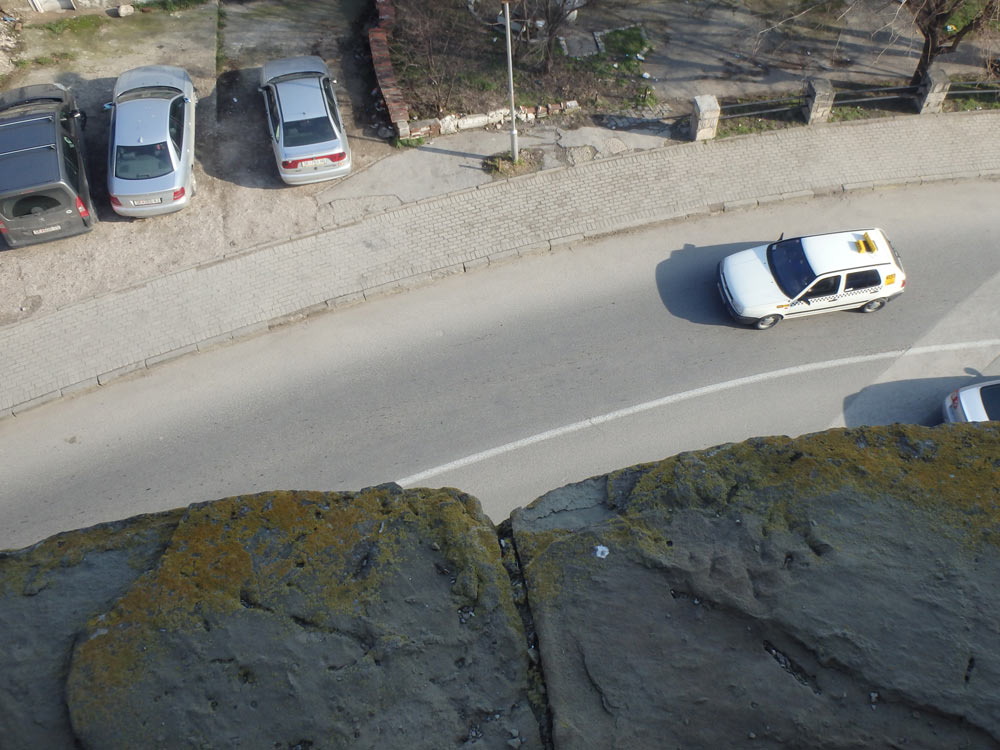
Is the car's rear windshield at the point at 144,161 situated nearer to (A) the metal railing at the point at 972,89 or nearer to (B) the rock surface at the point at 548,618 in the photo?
(B) the rock surface at the point at 548,618

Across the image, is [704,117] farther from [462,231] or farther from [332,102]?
[332,102]

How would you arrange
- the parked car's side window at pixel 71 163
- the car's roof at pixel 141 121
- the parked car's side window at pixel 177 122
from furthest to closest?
the parked car's side window at pixel 177 122
the car's roof at pixel 141 121
the parked car's side window at pixel 71 163

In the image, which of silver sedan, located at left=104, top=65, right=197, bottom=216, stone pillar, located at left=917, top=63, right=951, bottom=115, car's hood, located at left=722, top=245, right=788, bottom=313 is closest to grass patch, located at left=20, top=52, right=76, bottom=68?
silver sedan, located at left=104, top=65, right=197, bottom=216

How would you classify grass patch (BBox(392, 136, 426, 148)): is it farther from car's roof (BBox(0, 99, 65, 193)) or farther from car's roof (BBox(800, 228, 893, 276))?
car's roof (BBox(800, 228, 893, 276))

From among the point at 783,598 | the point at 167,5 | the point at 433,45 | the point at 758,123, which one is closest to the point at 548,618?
the point at 783,598

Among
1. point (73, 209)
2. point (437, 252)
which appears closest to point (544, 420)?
point (437, 252)

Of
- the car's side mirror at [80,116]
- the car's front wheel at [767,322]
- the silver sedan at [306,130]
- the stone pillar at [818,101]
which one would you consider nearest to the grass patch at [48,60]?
the car's side mirror at [80,116]
